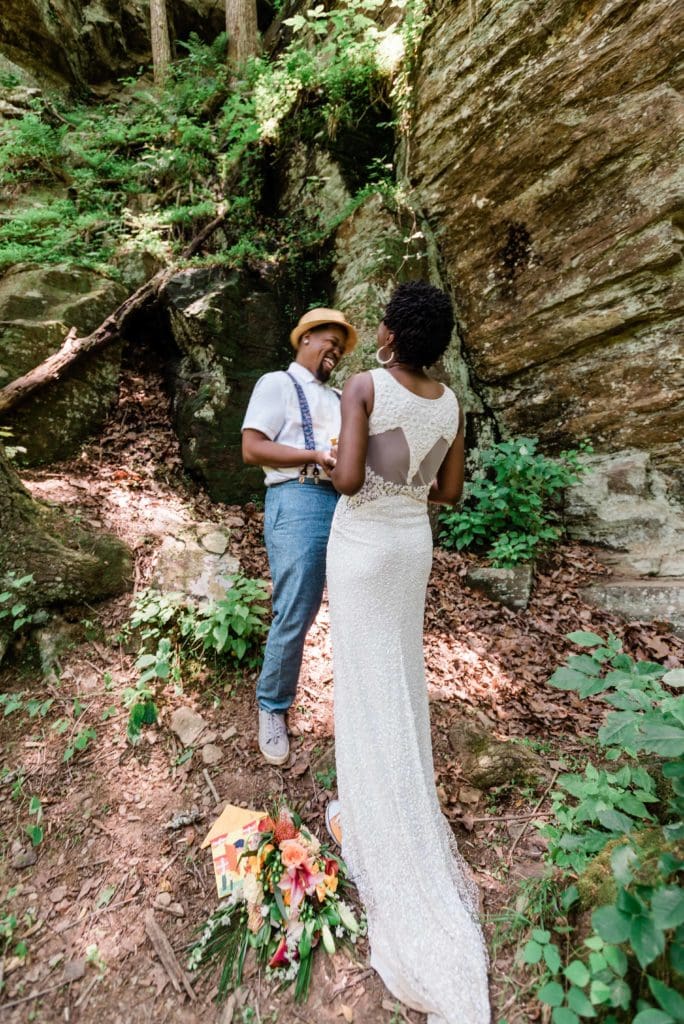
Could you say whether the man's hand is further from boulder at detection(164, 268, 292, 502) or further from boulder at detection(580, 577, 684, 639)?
boulder at detection(580, 577, 684, 639)

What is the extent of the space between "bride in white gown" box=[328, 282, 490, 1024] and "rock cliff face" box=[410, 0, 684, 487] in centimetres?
406

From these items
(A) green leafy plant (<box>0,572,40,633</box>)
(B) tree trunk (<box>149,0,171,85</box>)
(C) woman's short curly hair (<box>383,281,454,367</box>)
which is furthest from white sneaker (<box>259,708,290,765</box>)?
(B) tree trunk (<box>149,0,171,85</box>)

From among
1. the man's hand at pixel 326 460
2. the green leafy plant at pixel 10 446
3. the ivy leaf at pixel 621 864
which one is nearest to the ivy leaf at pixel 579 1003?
the ivy leaf at pixel 621 864

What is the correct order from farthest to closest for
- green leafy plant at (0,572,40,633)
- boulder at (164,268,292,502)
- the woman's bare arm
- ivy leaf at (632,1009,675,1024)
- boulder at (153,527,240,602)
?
boulder at (164,268,292,502) < boulder at (153,527,240,602) < green leafy plant at (0,572,40,633) < the woman's bare arm < ivy leaf at (632,1009,675,1024)

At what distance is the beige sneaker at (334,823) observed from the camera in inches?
97.6

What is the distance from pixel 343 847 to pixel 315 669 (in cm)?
141

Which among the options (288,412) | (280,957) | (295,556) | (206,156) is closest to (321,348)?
(288,412)

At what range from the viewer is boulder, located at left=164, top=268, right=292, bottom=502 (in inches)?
203

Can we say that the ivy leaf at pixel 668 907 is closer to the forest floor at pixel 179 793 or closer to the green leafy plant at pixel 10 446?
the forest floor at pixel 179 793

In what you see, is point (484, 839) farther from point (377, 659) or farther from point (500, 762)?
point (377, 659)

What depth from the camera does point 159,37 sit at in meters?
10.1

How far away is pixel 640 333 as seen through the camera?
16.5 feet

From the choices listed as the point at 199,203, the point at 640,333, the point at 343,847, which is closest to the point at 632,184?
the point at 640,333

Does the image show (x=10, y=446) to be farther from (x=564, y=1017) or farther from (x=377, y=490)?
(x=564, y=1017)
